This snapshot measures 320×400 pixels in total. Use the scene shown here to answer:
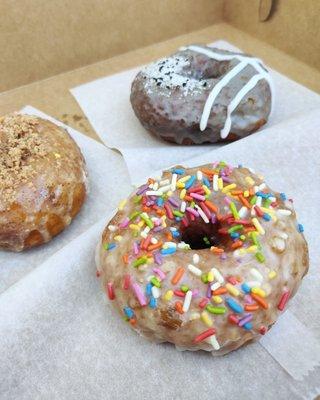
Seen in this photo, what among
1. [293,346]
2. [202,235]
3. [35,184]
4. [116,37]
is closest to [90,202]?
[35,184]

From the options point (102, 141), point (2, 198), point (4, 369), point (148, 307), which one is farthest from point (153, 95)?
point (4, 369)

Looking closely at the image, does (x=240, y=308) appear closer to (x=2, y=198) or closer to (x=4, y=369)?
(x=4, y=369)

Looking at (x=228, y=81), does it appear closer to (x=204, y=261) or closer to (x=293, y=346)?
(x=204, y=261)

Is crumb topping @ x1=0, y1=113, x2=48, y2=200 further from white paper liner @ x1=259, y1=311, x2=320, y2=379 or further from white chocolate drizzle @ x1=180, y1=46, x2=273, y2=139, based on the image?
white paper liner @ x1=259, y1=311, x2=320, y2=379

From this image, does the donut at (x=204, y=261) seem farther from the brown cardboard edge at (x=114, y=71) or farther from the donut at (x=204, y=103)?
the brown cardboard edge at (x=114, y=71)

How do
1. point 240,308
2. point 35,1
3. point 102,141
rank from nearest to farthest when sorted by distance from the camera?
point 240,308 < point 102,141 < point 35,1

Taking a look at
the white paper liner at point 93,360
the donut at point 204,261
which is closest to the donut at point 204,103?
the donut at point 204,261
